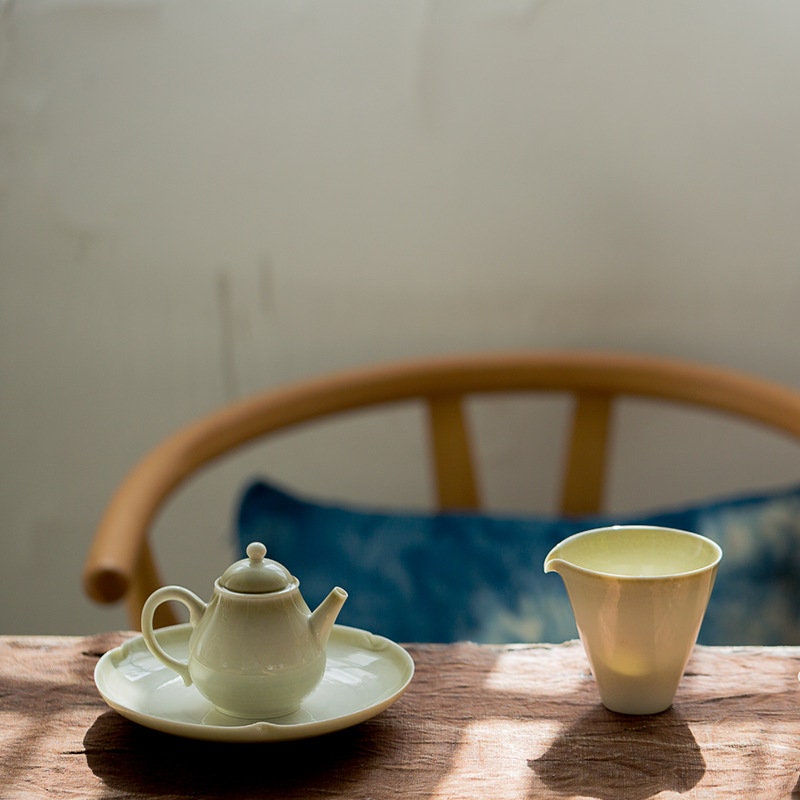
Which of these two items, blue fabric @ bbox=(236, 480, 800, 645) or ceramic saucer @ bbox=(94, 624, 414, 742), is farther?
blue fabric @ bbox=(236, 480, 800, 645)

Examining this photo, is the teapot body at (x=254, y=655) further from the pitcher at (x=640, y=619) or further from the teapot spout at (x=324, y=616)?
the pitcher at (x=640, y=619)

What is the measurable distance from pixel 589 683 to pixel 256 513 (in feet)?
1.79

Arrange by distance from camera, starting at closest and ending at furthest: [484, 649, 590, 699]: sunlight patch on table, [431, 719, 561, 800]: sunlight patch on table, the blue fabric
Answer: [431, 719, 561, 800]: sunlight patch on table < [484, 649, 590, 699]: sunlight patch on table < the blue fabric

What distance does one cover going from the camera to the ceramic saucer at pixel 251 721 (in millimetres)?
610

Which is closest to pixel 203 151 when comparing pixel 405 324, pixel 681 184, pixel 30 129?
pixel 30 129

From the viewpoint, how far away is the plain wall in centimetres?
135

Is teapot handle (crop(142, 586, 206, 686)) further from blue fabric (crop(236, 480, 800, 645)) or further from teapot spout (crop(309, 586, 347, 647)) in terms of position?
blue fabric (crop(236, 480, 800, 645))

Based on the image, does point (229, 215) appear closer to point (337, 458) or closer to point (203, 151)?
point (203, 151)

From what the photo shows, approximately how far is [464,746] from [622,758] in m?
0.09

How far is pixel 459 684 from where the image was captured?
0.74 meters

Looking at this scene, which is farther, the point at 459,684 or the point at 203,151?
the point at 203,151

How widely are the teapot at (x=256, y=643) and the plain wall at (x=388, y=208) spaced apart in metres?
0.80

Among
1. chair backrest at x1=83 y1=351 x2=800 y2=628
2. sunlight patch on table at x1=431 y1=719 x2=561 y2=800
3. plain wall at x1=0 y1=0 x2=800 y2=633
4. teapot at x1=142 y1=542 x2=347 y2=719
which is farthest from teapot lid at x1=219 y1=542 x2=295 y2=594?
plain wall at x1=0 y1=0 x2=800 y2=633

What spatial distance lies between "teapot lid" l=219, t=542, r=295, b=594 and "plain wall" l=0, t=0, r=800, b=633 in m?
0.80
